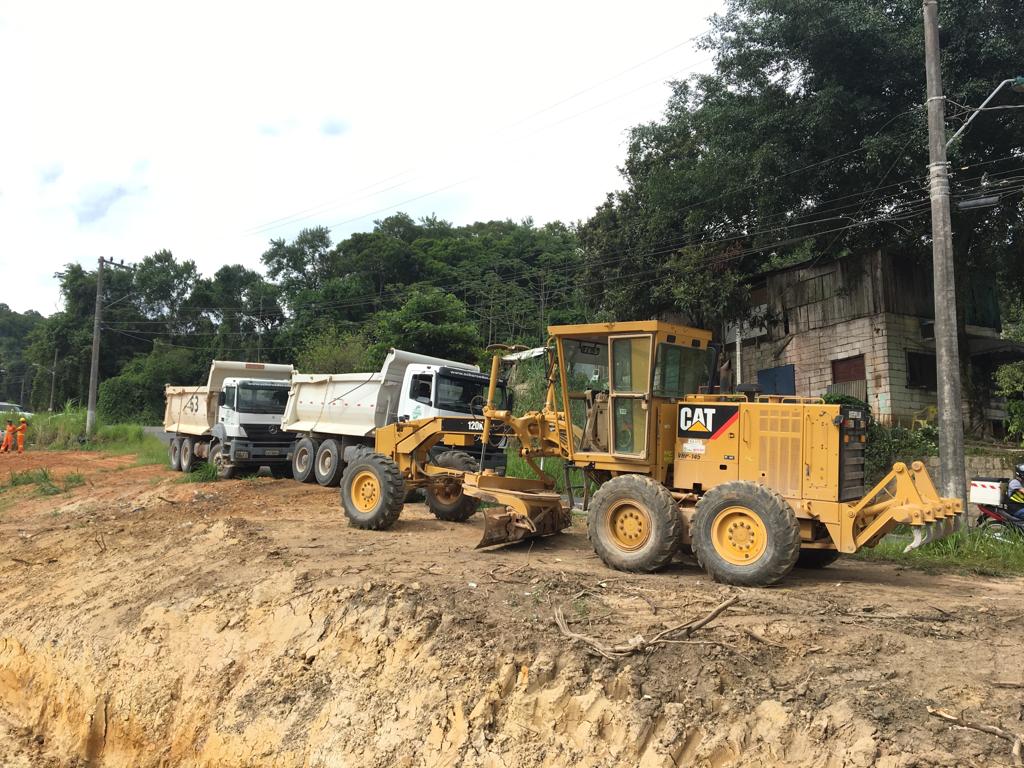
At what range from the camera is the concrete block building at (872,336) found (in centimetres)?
1820

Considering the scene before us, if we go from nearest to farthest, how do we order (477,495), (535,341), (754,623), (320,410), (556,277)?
1. (754,623)
2. (477,495)
3. (320,410)
4. (535,341)
5. (556,277)

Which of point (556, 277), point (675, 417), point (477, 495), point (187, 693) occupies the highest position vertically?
point (556, 277)

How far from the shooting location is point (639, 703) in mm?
4375

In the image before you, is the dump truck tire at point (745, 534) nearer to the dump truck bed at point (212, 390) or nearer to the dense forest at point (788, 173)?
the dense forest at point (788, 173)

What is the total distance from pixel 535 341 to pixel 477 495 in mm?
22817

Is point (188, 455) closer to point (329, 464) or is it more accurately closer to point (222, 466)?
point (222, 466)

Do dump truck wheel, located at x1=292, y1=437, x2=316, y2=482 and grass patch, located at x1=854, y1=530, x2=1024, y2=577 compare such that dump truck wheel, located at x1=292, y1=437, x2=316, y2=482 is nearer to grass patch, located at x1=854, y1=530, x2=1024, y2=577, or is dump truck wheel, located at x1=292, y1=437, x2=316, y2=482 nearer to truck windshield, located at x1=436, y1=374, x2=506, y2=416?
truck windshield, located at x1=436, y1=374, x2=506, y2=416

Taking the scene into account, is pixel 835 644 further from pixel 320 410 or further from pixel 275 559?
pixel 320 410

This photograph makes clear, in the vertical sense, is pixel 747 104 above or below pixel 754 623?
above

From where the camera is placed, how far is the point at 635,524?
758 cm

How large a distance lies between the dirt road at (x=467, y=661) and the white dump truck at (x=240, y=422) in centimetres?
826

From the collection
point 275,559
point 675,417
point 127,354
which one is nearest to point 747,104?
point 675,417

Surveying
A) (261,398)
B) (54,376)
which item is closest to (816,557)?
(261,398)

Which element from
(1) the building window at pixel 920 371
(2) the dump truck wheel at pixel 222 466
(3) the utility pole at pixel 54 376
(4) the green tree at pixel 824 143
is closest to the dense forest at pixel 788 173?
(4) the green tree at pixel 824 143
